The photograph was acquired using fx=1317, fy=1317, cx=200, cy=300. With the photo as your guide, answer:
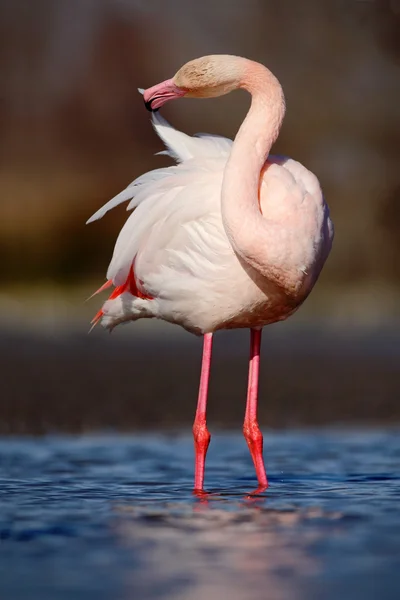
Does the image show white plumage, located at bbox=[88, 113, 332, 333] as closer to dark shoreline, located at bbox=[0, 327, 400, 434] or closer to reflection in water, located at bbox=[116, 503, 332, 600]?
reflection in water, located at bbox=[116, 503, 332, 600]

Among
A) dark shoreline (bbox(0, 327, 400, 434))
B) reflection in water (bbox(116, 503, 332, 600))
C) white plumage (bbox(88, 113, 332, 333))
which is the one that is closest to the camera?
reflection in water (bbox(116, 503, 332, 600))

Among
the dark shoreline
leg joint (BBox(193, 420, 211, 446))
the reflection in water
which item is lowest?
the reflection in water

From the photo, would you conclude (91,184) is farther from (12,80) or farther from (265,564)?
(265,564)

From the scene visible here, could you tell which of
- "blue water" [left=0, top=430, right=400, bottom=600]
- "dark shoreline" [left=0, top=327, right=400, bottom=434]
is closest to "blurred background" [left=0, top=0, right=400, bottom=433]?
"dark shoreline" [left=0, top=327, right=400, bottom=434]

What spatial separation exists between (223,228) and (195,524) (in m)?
1.46

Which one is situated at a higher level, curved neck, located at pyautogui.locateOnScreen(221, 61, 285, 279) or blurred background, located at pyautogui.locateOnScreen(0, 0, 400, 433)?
blurred background, located at pyautogui.locateOnScreen(0, 0, 400, 433)

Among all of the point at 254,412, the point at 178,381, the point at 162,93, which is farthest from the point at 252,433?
the point at 178,381

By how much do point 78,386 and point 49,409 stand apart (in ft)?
3.76

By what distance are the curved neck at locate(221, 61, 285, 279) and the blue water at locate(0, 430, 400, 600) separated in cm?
105

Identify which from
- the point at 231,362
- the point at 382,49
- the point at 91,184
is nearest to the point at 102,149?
the point at 91,184

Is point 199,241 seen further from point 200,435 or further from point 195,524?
point 195,524

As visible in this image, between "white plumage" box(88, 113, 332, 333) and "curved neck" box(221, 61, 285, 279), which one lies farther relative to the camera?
"white plumage" box(88, 113, 332, 333)

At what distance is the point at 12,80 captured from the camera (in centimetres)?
2355

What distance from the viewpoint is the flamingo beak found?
571 cm
